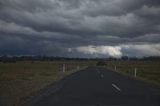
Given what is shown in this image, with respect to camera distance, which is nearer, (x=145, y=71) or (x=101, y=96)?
(x=101, y=96)

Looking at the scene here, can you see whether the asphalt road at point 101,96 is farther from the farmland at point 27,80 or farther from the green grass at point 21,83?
the farmland at point 27,80

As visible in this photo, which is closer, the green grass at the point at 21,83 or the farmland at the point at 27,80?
the green grass at the point at 21,83

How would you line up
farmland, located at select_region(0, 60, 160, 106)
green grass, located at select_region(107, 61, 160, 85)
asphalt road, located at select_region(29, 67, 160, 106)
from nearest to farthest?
asphalt road, located at select_region(29, 67, 160, 106)
farmland, located at select_region(0, 60, 160, 106)
green grass, located at select_region(107, 61, 160, 85)

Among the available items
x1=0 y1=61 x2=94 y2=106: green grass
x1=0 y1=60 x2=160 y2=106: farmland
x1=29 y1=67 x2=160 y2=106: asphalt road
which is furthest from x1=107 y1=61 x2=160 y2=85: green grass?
x1=0 y1=61 x2=94 y2=106: green grass

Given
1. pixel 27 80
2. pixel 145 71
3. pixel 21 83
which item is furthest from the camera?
pixel 145 71

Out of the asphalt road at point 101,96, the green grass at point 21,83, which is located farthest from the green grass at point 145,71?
the green grass at point 21,83

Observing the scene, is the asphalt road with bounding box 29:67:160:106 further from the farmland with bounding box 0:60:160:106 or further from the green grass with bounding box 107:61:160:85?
the green grass with bounding box 107:61:160:85

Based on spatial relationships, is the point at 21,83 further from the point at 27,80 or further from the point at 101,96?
the point at 101,96

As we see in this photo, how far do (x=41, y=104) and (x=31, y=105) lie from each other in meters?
0.43

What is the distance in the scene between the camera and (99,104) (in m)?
9.70

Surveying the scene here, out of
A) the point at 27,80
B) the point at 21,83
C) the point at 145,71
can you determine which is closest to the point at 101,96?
the point at 21,83

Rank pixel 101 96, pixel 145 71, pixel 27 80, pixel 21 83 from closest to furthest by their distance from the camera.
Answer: pixel 101 96
pixel 21 83
pixel 27 80
pixel 145 71

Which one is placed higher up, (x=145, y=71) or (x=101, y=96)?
(x=101, y=96)

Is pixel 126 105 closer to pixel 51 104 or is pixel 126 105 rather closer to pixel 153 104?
pixel 153 104
